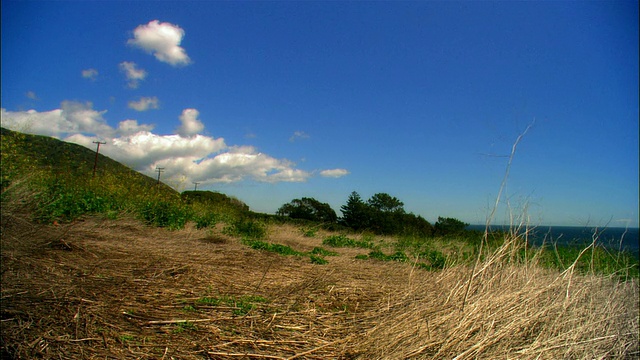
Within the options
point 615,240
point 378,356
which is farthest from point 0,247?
point 615,240

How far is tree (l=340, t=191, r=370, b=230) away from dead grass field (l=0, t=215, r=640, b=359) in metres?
16.5

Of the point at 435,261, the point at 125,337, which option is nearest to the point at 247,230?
the point at 435,261

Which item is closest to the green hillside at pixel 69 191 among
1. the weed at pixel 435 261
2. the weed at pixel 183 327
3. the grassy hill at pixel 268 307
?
the grassy hill at pixel 268 307

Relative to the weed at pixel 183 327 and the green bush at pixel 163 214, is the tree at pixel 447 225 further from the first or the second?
the weed at pixel 183 327

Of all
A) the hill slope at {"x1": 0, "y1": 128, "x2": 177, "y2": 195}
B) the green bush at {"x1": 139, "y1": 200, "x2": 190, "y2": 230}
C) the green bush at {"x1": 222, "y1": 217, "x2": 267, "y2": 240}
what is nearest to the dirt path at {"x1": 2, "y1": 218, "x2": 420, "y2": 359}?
the hill slope at {"x1": 0, "y1": 128, "x2": 177, "y2": 195}

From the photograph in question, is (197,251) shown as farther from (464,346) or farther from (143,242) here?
(464,346)

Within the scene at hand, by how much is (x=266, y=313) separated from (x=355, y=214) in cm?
1901

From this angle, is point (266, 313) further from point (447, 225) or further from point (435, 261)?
point (447, 225)

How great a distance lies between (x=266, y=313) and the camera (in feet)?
8.55

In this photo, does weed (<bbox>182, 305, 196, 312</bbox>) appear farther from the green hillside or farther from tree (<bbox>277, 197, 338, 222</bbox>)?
tree (<bbox>277, 197, 338, 222</bbox>)

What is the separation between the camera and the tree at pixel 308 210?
22200mm

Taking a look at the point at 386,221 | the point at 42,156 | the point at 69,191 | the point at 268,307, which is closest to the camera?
the point at 268,307

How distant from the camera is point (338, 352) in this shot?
212 cm

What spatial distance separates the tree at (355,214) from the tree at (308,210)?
0.90m
